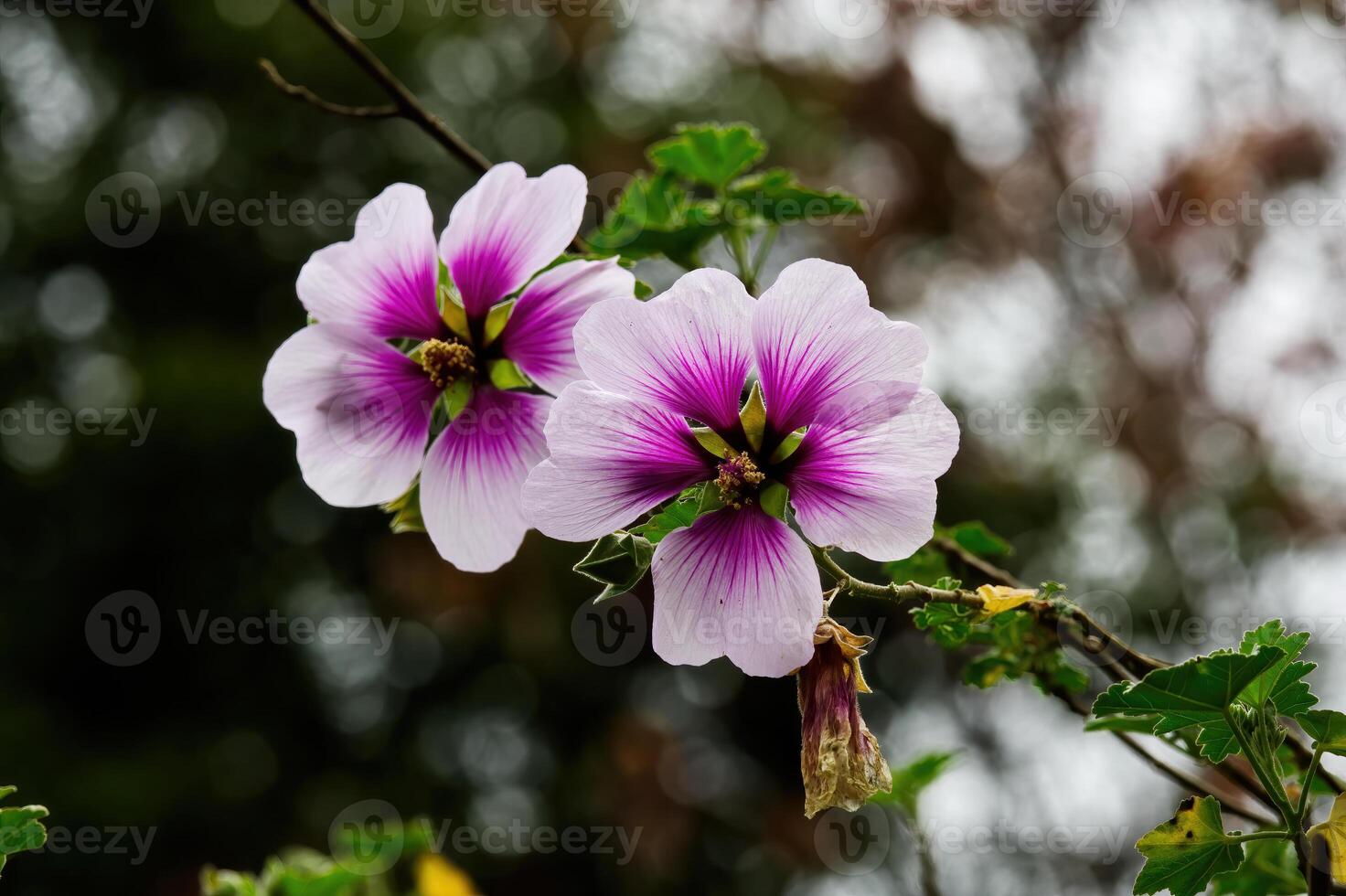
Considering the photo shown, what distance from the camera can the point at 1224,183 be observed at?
546 centimetres

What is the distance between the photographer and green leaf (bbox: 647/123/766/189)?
1.21 metres

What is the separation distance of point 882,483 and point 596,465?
0.20 m

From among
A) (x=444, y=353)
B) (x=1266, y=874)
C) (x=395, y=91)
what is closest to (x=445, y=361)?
(x=444, y=353)

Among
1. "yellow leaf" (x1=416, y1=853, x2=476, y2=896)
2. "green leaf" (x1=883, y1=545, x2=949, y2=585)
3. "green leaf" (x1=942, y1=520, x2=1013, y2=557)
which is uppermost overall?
"green leaf" (x1=883, y1=545, x2=949, y2=585)

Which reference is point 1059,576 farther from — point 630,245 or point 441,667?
point 630,245

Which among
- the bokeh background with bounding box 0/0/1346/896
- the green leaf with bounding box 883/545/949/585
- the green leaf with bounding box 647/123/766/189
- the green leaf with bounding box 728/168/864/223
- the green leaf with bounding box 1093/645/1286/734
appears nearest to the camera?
the green leaf with bounding box 1093/645/1286/734

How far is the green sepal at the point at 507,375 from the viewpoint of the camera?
0.95 meters

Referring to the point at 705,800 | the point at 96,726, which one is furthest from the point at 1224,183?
the point at 96,726

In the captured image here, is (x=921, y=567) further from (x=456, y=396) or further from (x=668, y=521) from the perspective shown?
(x=456, y=396)

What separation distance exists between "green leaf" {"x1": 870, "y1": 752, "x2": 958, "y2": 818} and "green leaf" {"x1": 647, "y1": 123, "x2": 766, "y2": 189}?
26.7 inches

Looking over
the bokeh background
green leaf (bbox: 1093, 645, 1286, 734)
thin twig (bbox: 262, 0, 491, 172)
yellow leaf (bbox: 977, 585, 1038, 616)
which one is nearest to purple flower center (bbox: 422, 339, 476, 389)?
thin twig (bbox: 262, 0, 491, 172)

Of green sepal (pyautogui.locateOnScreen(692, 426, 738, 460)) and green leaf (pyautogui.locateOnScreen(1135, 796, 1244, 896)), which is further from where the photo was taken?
green sepal (pyautogui.locateOnScreen(692, 426, 738, 460))

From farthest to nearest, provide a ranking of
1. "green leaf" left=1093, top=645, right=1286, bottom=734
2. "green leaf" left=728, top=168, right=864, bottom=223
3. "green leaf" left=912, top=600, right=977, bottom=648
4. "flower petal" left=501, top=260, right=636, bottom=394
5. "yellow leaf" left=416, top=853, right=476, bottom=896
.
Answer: "yellow leaf" left=416, top=853, right=476, bottom=896
"green leaf" left=728, top=168, right=864, bottom=223
"flower petal" left=501, top=260, right=636, bottom=394
"green leaf" left=912, top=600, right=977, bottom=648
"green leaf" left=1093, top=645, right=1286, bottom=734

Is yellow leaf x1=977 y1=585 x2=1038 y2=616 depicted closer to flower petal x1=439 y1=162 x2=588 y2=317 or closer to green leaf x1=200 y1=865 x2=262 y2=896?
flower petal x1=439 y1=162 x2=588 y2=317
